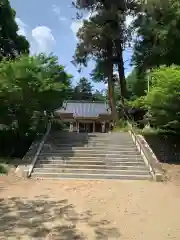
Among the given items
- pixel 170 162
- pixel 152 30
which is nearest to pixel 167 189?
pixel 170 162

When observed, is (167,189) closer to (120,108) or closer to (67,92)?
(67,92)

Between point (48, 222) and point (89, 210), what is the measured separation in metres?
1.15

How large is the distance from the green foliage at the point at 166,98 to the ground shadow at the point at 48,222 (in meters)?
6.18

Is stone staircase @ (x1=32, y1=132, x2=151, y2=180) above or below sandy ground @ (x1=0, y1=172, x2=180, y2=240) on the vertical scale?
above

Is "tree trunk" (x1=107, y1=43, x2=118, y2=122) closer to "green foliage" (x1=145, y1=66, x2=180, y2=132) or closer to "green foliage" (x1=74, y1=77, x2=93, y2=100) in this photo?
"green foliage" (x1=145, y1=66, x2=180, y2=132)

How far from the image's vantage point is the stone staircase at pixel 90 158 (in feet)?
34.7

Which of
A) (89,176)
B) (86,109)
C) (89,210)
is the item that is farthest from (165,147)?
(86,109)

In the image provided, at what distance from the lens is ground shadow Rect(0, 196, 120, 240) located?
5.20m

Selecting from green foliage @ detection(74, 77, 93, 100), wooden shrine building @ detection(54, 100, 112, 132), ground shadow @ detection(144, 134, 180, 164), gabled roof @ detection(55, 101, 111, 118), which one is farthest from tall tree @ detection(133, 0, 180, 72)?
green foliage @ detection(74, 77, 93, 100)

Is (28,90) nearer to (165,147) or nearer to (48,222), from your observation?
(165,147)

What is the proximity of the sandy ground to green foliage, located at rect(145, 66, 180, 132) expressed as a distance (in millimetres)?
3219

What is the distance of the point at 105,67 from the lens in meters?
21.9

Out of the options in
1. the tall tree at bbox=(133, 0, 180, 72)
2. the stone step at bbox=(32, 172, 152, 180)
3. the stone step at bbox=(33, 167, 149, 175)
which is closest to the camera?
the stone step at bbox=(32, 172, 152, 180)

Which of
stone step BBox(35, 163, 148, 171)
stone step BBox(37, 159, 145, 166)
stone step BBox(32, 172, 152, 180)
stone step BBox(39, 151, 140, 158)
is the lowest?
stone step BBox(32, 172, 152, 180)
